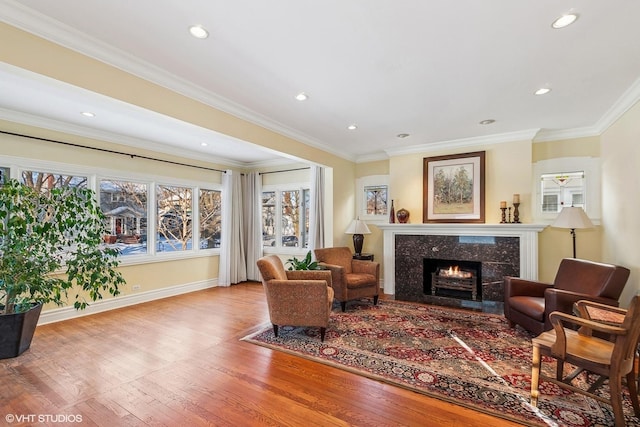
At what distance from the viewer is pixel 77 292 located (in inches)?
164

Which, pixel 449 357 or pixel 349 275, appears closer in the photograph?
pixel 449 357

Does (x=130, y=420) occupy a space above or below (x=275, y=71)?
below

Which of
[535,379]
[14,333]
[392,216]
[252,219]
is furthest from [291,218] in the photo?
[535,379]

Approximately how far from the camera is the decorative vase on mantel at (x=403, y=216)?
521 cm

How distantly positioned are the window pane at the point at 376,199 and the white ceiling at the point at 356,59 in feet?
6.23

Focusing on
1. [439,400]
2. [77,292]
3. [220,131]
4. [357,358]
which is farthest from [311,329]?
[77,292]

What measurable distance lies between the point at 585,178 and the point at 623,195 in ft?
3.18

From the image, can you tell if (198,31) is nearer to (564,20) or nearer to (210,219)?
(564,20)

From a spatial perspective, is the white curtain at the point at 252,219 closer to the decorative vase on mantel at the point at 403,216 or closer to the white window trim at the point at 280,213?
the white window trim at the point at 280,213

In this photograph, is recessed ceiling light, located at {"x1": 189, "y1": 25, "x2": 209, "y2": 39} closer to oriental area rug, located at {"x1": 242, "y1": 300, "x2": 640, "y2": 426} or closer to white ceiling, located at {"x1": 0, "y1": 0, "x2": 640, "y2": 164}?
white ceiling, located at {"x1": 0, "y1": 0, "x2": 640, "y2": 164}

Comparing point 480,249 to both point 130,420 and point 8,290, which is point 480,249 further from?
point 8,290

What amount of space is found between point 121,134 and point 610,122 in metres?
6.72

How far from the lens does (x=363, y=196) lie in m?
5.99

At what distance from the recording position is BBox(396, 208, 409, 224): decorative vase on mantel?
5215mm
